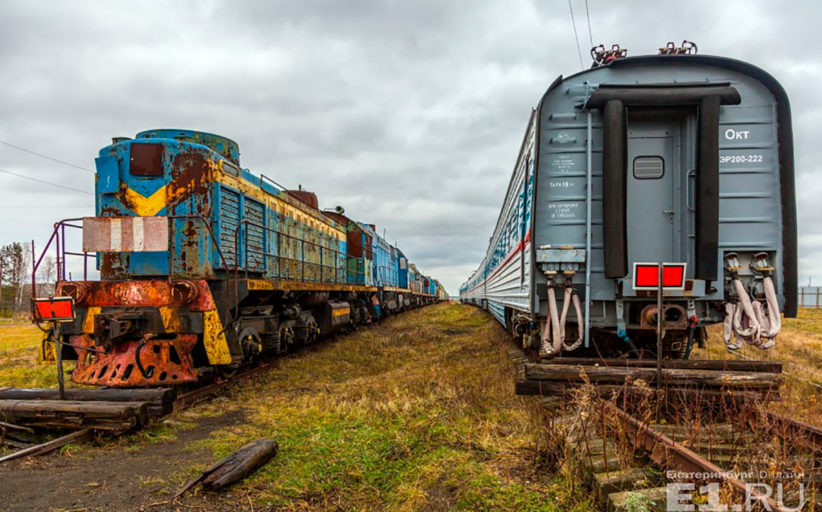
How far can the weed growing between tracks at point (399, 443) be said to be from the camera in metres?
3.46

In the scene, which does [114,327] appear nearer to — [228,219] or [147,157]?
[228,219]

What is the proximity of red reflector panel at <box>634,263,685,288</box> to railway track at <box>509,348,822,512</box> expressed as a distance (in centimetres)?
103

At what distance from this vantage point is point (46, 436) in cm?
493

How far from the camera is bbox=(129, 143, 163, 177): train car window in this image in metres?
6.97

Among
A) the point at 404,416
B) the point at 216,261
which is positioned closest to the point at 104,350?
the point at 216,261

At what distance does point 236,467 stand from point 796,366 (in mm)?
9755

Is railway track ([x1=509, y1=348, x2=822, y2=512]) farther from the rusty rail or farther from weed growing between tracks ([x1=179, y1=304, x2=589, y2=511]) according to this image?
weed growing between tracks ([x1=179, y1=304, x2=589, y2=511])

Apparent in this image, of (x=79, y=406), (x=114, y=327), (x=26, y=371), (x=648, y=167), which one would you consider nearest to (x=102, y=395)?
(x=79, y=406)

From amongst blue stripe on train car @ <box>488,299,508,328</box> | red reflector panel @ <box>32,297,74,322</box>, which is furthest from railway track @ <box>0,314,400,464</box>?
blue stripe on train car @ <box>488,299,508,328</box>

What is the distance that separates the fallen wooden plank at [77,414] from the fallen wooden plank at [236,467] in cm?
141

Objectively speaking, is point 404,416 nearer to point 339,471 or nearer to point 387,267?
point 339,471

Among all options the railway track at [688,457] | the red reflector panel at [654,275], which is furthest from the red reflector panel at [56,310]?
the red reflector panel at [654,275]

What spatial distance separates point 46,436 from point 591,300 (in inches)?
232

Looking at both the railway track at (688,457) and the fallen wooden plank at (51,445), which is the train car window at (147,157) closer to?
the fallen wooden plank at (51,445)
